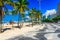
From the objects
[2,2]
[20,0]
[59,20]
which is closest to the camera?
[2,2]

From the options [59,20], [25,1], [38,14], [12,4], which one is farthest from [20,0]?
[59,20]

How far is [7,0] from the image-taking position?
3061 cm

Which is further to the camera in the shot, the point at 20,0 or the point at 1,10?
→ the point at 20,0

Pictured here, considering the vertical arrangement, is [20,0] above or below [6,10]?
above

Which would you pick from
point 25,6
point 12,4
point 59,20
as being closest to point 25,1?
point 25,6

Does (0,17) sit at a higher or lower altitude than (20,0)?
lower

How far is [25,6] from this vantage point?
5541 cm

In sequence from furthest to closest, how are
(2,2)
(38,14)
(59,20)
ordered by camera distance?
(59,20) < (38,14) < (2,2)

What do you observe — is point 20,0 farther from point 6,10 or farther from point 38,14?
point 38,14

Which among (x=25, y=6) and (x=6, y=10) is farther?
(x=25, y=6)

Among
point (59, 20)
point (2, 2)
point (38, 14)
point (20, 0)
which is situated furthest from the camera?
point (59, 20)

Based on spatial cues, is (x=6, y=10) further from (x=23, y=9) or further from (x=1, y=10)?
(x=23, y=9)

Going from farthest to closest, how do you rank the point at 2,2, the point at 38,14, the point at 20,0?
the point at 38,14
the point at 20,0
the point at 2,2

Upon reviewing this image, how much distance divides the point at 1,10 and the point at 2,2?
141 cm
